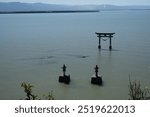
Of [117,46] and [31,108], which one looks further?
[117,46]

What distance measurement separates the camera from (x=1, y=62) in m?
30.0

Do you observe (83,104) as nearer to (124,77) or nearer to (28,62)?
(124,77)

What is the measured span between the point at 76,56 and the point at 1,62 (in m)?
7.01

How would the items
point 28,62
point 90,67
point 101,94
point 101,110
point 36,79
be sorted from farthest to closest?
point 28,62, point 90,67, point 36,79, point 101,94, point 101,110

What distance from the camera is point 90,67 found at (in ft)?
87.2

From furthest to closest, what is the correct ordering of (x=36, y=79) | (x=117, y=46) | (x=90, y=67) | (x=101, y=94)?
1. (x=117, y=46)
2. (x=90, y=67)
3. (x=36, y=79)
4. (x=101, y=94)

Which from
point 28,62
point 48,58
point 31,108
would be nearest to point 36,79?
point 28,62

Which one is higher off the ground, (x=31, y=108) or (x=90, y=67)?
(x=31, y=108)

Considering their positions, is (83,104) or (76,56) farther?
(76,56)

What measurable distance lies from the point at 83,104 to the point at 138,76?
54.6ft

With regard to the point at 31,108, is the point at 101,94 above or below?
below

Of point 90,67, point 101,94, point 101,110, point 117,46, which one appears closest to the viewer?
point 101,110

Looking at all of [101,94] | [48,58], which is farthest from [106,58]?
[101,94]

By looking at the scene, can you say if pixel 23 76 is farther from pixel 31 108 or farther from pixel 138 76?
pixel 31 108
